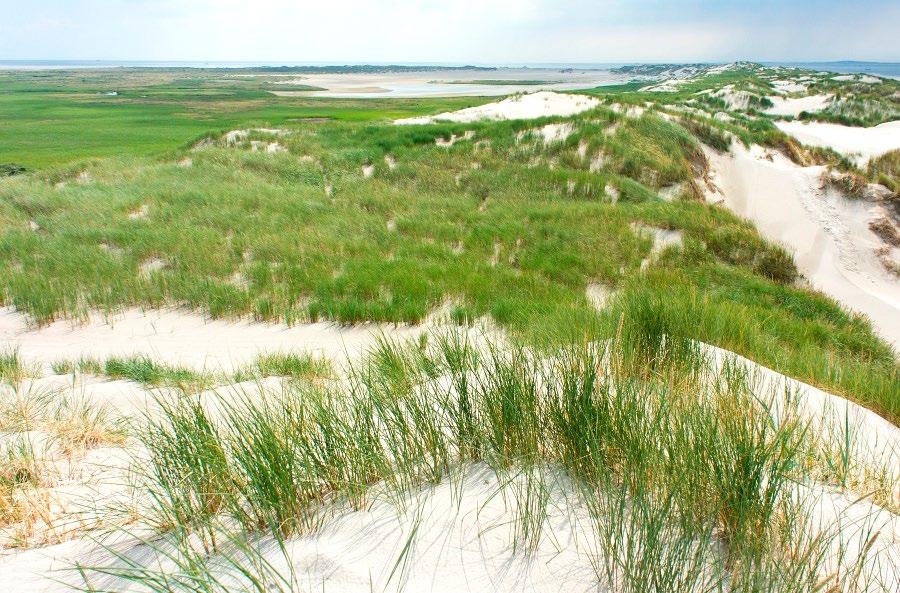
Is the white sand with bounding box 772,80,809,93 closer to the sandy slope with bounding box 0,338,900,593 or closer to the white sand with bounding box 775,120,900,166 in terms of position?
the white sand with bounding box 775,120,900,166

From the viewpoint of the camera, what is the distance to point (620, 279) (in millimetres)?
8258

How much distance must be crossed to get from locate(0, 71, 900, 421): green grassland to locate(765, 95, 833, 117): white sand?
25.0m

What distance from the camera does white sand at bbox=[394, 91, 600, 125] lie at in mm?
25078

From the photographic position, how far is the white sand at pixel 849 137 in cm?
2199

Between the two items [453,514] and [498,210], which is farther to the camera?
[498,210]

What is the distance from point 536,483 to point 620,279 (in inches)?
259

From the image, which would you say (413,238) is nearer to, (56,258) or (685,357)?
(56,258)

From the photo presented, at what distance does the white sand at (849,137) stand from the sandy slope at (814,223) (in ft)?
20.1

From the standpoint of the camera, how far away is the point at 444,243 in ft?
32.1

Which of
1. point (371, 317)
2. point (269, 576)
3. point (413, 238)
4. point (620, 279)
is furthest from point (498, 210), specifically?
point (269, 576)

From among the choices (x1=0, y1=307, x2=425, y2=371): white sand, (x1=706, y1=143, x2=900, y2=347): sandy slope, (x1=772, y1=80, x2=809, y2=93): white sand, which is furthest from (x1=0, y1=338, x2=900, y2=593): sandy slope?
(x1=772, y1=80, x2=809, y2=93): white sand

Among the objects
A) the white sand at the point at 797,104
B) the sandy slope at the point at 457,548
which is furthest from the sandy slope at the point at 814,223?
the white sand at the point at 797,104

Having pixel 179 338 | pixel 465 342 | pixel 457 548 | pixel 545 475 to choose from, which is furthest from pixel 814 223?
pixel 457 548

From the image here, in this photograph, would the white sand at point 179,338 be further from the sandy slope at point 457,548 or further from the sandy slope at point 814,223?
the sandy slope at point 814,223
